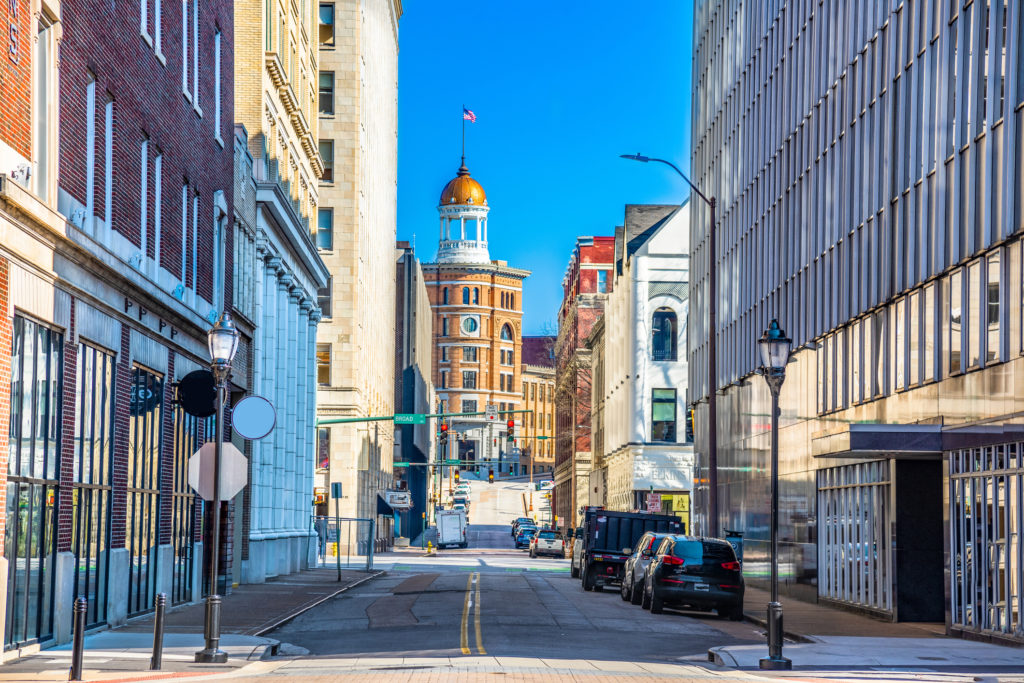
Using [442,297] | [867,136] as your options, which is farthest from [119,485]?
[442,297]

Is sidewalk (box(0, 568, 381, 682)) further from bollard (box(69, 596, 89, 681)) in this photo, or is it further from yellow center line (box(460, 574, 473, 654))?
yellow center line (box(460, 574, 473, 654))

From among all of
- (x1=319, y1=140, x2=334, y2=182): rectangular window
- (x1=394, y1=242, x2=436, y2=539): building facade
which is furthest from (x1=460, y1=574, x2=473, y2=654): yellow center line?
(x1=394, y1=242, x2=436, y2=539): building facade

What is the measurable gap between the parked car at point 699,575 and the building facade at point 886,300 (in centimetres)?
293

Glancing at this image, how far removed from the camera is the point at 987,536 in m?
22.7

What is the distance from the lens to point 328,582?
4281 centimetres

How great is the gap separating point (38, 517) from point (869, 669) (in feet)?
34.4

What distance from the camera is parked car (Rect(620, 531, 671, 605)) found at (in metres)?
31.1

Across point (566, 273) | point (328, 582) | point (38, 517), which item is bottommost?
point (328, 582)

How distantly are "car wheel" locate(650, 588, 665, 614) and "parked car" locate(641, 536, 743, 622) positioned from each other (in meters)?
0.07

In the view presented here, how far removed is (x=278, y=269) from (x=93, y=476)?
22618 mm

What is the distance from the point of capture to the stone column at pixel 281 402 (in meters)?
45.8

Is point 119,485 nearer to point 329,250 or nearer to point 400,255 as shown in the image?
point 329,250

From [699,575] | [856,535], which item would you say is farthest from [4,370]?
[856,535]

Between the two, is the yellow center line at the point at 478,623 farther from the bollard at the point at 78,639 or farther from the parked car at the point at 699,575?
the bollard at the point at 78,639
